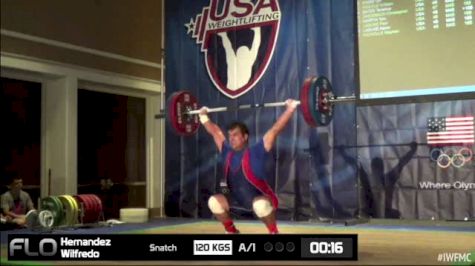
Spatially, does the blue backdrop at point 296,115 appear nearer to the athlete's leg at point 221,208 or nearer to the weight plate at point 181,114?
the weight plate at point 181,114

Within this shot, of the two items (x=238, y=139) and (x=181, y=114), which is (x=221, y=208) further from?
(x=181, y=114)

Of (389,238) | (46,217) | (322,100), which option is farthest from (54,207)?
(389,238)

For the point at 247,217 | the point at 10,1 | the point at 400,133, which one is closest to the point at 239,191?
the point at 247,217

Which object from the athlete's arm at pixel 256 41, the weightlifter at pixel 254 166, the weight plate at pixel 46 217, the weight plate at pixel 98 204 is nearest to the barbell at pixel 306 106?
the weightlifter at pixel 254 166

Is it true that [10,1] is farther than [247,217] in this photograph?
No

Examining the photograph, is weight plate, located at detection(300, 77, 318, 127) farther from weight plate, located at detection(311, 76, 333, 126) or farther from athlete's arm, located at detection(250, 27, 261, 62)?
athlete's arm, located at detection(250, 27, 261, 62)

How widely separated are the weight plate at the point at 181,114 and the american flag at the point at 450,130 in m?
1.75

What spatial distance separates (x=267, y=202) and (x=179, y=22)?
2338 mm

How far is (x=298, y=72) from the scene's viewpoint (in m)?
4.49

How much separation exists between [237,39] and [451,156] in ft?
6.27

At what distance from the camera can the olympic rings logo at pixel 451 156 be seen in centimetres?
391

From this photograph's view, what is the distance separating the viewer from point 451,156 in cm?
397

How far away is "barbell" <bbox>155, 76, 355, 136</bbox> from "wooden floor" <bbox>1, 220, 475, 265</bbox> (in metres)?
0.76

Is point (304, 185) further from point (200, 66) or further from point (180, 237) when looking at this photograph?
point (180, 237)
